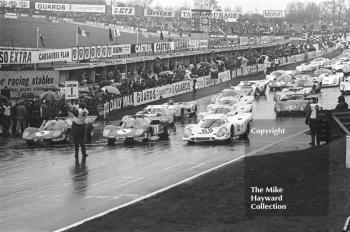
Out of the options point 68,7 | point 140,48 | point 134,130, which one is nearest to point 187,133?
point 134,130

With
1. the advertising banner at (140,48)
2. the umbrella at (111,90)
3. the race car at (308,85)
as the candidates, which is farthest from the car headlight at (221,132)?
the advertising banner at (140,48)

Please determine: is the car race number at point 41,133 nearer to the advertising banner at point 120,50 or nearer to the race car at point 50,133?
the race car at point 50,133

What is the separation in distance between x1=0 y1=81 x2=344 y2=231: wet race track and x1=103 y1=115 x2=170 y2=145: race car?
447mm

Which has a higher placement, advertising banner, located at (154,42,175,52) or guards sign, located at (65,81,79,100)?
advertising banner, located at (154,42,175,52)

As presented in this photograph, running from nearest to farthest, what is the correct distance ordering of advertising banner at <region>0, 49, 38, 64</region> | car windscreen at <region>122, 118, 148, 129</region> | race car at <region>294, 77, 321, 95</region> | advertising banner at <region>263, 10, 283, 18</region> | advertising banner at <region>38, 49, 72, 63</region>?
car windscreen at <region>122, 118, 148, 129</region> < advertising banner at <region>0, 49, 38, 64</region> < advertising banner at <region>38, 49, 72, 63</region> < race car at <region>294, 77, 321, 95</region> < advertising banner at <region>263, 10, 283, 18</region>

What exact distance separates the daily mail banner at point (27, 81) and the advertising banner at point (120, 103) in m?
3.33

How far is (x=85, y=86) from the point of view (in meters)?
44.4

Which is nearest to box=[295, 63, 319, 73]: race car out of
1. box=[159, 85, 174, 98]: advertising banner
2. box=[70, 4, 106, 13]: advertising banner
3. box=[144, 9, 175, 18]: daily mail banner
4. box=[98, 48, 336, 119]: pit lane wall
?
box=[98, 48, 336, 119]: pit lane wall

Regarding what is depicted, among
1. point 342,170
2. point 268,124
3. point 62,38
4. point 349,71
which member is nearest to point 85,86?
point 268,124

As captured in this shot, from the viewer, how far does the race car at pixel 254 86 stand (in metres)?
46.9

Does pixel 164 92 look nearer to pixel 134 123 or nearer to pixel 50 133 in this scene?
pixel 134 123

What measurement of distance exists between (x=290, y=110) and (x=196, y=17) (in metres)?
62.7

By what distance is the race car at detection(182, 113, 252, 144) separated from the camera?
91.6 feet

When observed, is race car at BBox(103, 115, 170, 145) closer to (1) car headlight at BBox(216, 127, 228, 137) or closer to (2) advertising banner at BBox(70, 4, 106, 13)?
(1) car headlight at BBox(216, 127, 228, 137)
